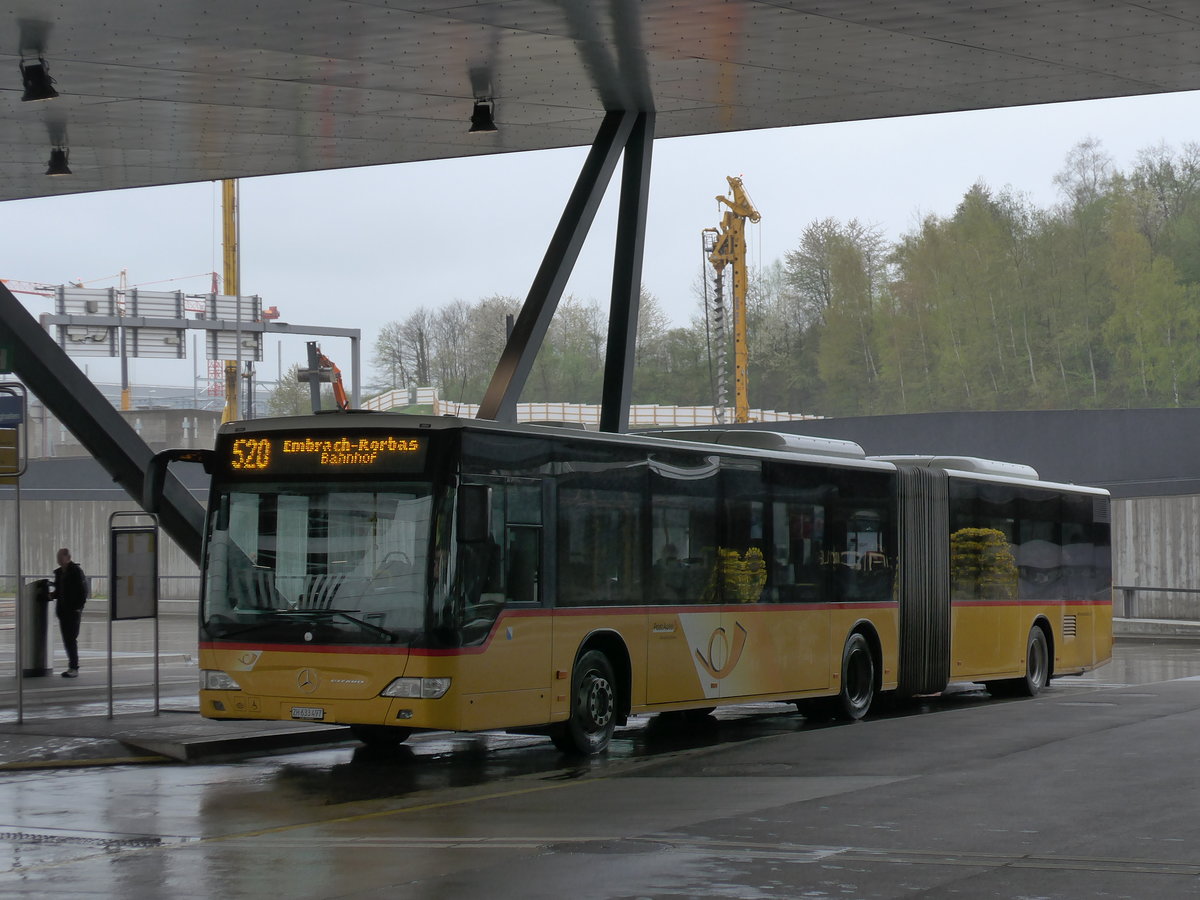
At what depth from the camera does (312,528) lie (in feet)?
42.6

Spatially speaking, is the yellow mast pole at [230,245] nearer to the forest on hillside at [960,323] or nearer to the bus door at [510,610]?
the forest on hillside at [960,323]

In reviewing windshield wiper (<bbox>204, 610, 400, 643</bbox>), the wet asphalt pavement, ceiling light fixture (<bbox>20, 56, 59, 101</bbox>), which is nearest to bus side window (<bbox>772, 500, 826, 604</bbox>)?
the wet asphalt pavement

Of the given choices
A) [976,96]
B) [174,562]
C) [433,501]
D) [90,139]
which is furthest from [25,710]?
[174,562]

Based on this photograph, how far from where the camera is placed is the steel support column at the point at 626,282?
17.9 metres

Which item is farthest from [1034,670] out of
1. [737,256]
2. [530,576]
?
[737,256]

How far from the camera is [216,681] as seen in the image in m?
13.2

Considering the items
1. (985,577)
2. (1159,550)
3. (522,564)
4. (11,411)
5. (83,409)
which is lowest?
(985,577)

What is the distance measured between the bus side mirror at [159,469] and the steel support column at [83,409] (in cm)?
400

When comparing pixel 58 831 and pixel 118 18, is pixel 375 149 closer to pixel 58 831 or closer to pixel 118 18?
pixel 118 18

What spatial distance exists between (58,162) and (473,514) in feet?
29.1

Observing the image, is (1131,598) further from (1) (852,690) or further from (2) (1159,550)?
(1) (852,690)

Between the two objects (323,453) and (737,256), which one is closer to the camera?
(323,453)

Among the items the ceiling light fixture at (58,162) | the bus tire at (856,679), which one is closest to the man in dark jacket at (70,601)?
the ceiling light fixture at (58,162)

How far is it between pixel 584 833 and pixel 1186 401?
90.2m
